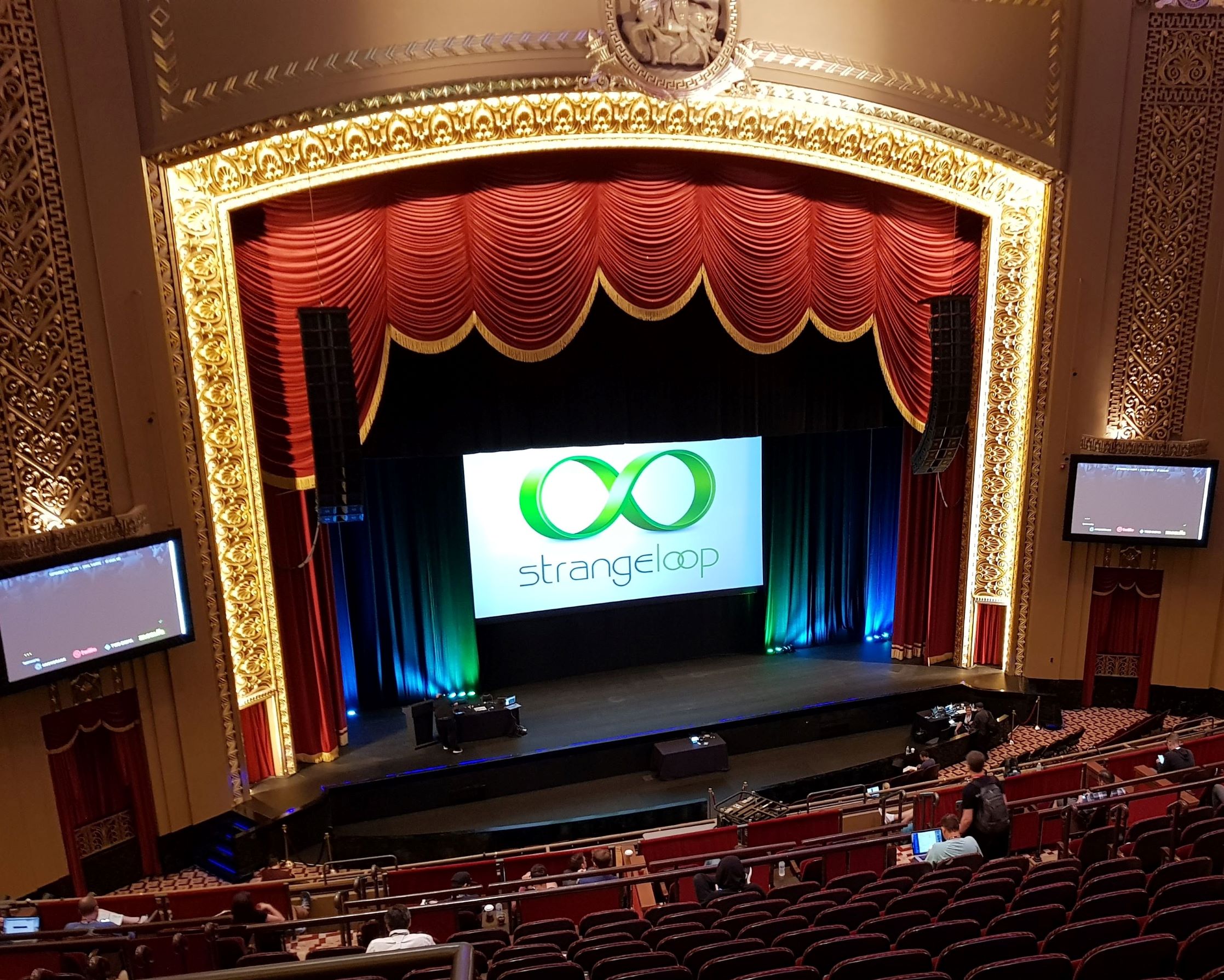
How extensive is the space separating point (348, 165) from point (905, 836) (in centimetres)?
676

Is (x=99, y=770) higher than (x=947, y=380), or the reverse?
(x=947, y=380)

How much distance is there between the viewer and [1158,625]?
380 inches

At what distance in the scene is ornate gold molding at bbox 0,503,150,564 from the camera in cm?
630

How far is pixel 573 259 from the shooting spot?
869 cm

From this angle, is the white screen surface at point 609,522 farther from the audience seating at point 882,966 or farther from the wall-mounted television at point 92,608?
the audience seating at point 882,966

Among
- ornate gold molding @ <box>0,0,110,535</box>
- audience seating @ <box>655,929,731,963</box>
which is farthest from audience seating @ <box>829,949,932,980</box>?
ornate gold molding @ <box>0,0,110,535</box>

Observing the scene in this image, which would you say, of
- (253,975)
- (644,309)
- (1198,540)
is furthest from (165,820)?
(1198,540)

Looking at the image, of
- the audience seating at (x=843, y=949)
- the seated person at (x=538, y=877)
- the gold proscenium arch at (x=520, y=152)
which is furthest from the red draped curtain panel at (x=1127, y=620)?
the audience seating at (x=843, y=949)

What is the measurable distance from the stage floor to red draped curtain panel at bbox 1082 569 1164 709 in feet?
3.72

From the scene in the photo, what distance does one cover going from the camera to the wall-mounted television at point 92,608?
627 cm

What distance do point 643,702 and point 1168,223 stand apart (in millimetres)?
7364

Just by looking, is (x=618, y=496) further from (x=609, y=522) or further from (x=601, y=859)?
(x=601, y=859)

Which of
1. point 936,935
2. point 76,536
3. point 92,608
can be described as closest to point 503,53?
point 76,536

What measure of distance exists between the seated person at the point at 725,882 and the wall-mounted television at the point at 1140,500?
6257 mm
